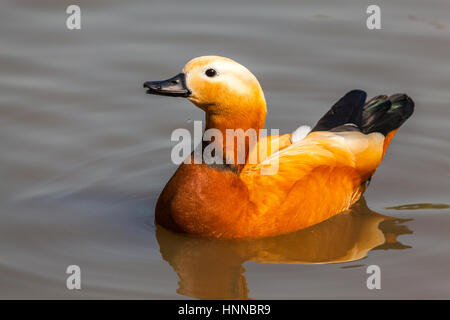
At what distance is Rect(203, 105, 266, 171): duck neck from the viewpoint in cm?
668

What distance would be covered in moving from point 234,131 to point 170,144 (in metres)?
2.03

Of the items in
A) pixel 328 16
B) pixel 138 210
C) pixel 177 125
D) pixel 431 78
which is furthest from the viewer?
pixel 328 16

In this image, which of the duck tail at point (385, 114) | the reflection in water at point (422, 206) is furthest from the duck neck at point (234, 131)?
the reflection in water at point (422, 206)

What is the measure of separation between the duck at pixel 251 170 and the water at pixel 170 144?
0.64ft

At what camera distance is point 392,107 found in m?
8.00

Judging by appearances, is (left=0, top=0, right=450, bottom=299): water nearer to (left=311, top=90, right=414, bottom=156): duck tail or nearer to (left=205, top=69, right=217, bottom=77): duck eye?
(left=311, top=90, right=414, bottom=156): duck tail

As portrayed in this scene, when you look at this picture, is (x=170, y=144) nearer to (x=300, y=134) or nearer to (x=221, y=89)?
(x=300, y=134)

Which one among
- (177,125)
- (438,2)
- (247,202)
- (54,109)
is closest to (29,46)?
(54,109)

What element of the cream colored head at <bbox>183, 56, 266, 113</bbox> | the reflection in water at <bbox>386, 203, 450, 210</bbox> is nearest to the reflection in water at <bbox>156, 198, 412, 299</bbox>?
the reflection in water at <bbox>386, 203, 450, 210</bbox>

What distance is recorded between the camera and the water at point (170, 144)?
6.62 meters

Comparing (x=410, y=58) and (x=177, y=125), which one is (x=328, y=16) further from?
(x=177, y=125)

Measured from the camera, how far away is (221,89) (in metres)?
6.55

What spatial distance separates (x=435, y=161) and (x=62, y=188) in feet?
11.8

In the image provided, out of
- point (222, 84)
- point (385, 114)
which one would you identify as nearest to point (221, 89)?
point (222, 84)
